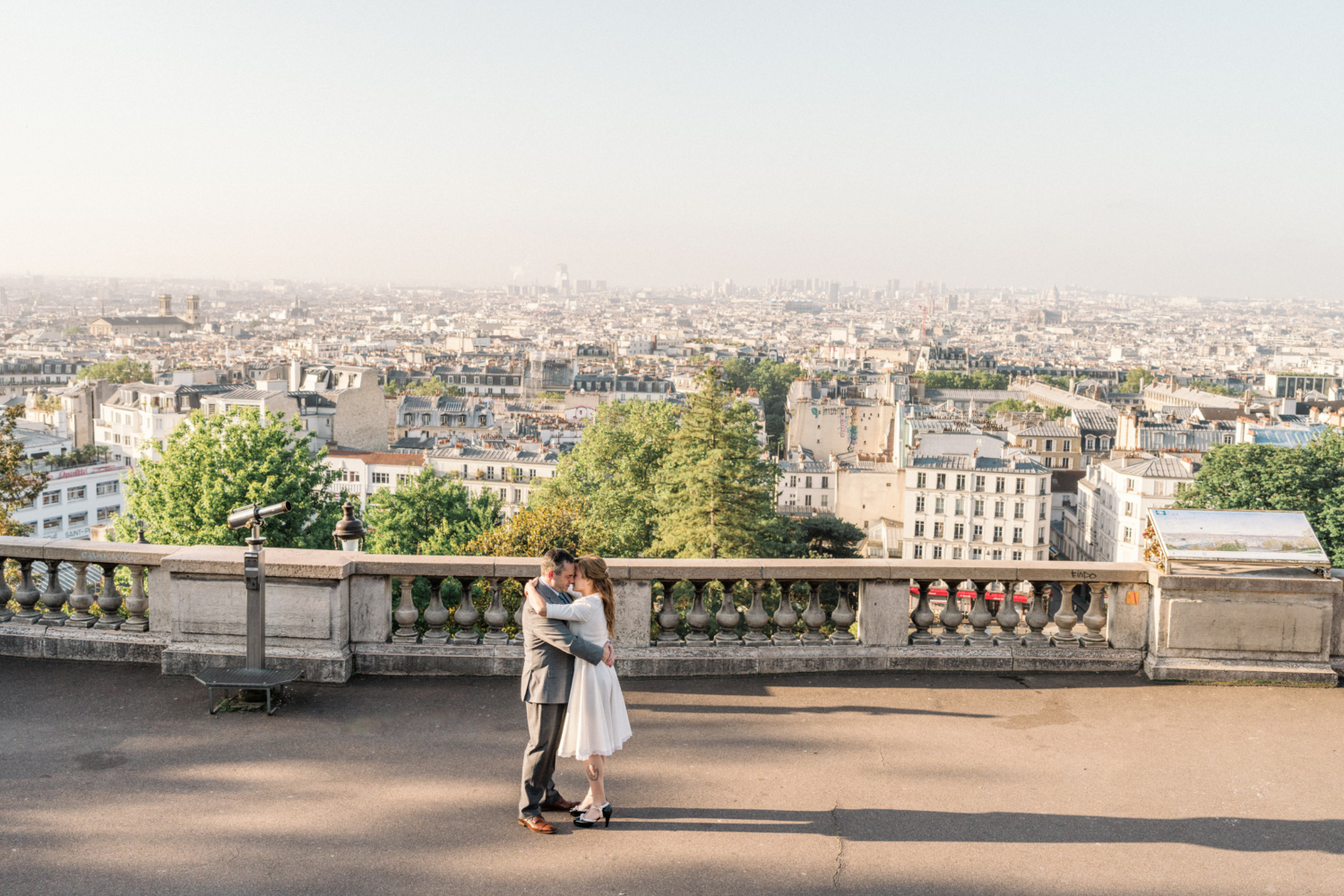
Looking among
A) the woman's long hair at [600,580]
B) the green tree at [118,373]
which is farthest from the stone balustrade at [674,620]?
the green tree at [118,373]

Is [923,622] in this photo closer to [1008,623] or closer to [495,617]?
[1008,623]

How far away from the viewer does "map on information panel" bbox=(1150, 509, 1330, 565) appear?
9258mm

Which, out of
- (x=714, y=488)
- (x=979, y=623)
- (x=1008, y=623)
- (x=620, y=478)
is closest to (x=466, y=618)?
(x=979, y=623)

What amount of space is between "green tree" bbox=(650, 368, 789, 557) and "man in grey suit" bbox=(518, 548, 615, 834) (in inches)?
1381

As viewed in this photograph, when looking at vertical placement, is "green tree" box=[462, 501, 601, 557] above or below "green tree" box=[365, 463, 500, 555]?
above

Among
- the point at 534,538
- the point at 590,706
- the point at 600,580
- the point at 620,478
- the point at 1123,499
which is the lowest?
the point at 1123,499

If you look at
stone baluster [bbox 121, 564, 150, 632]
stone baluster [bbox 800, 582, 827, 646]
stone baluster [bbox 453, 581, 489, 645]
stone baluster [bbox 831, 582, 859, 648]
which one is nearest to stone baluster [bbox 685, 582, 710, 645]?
stone baluster [bbox 800, 582, 827, 646]

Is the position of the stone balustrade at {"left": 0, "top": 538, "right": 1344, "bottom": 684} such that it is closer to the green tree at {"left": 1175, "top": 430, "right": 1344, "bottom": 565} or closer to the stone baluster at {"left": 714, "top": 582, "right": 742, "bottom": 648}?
the stone baluster at {"left": 714, "top": 582, "right": 742, "bottom": 648}

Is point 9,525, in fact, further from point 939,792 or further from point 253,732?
point 939,792

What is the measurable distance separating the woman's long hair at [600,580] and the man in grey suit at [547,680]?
83mm

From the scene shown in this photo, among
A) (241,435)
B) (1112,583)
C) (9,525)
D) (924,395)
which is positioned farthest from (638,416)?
(924,395)

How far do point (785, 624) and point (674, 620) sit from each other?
2.83 ft

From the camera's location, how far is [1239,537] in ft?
31.0

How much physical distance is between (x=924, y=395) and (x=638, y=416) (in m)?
128
